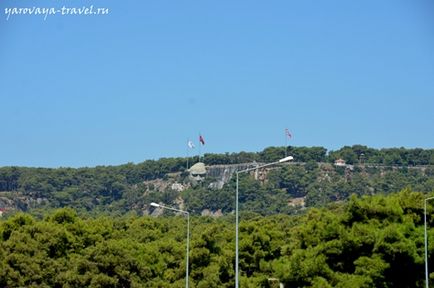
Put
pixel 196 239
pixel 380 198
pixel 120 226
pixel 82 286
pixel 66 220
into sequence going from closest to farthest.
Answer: pixel 380 198 < pixel 82 286 < pixel 196 239 < pixel 66 220 < pixel 120 226

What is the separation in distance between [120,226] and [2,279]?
94.9 ft

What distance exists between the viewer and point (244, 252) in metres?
85.1

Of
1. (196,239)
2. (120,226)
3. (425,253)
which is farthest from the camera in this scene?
(120,226)

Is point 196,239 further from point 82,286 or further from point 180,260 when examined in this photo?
point 82,286

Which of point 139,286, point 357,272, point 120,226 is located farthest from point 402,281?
point 120,226

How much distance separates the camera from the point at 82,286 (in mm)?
79000

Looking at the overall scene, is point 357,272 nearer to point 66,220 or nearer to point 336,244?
point 336,244

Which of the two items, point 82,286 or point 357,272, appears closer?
point 357,272

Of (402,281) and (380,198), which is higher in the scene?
(380,198)

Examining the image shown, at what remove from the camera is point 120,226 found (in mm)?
108812

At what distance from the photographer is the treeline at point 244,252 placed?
210ft

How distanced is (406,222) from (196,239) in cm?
2307

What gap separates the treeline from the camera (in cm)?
6406

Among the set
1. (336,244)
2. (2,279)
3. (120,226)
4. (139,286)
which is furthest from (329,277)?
(120,226)
